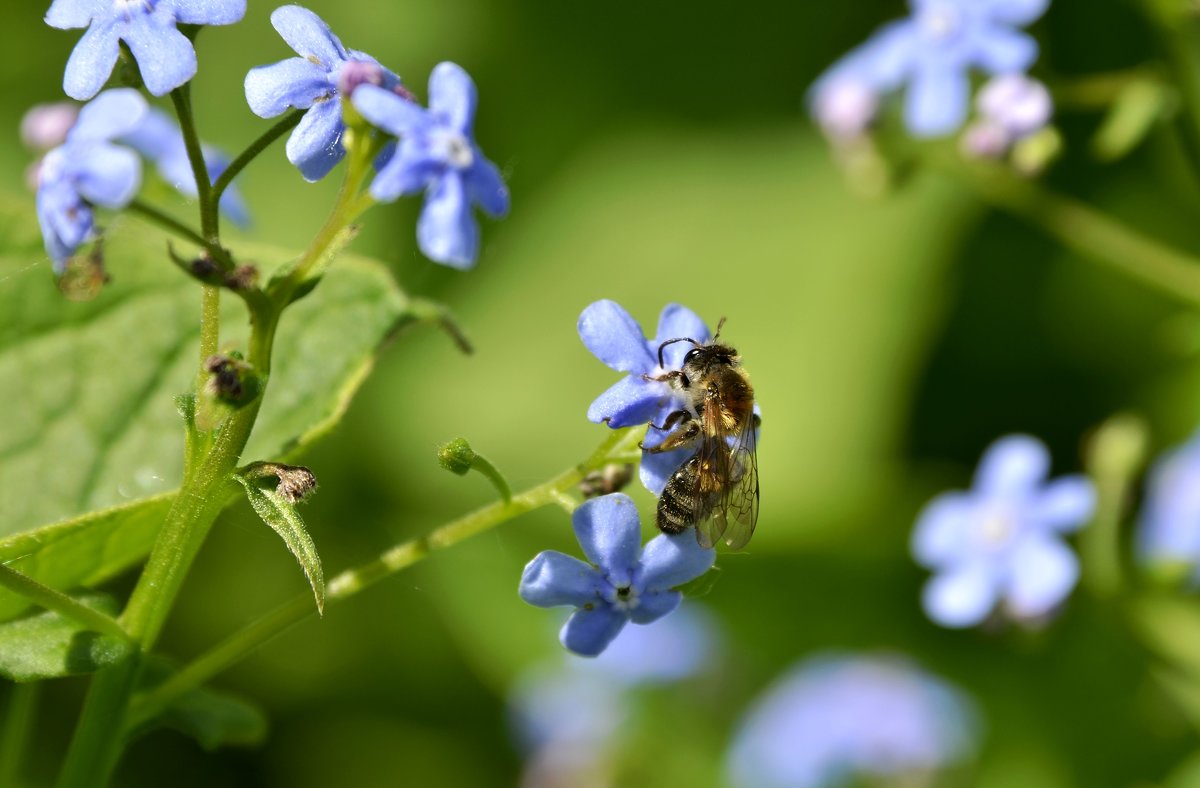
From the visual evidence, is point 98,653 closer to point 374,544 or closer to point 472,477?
point 374,544

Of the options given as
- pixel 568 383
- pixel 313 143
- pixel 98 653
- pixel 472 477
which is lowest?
pixel 98 653

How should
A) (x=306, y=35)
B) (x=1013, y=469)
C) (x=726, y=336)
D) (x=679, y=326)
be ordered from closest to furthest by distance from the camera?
(x=306, y=35) < (x=679, y=326) < (x=1013, y=469) < (x=726, y=336)

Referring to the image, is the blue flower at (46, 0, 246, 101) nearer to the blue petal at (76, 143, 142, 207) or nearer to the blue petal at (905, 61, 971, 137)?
the blue petal at (76, 143, 142, 207)

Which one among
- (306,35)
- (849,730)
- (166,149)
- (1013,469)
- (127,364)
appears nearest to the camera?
(306,35)

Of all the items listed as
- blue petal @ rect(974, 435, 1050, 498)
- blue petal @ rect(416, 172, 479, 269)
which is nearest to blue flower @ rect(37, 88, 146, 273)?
blue petal @ rect(416, 172, 479, 269)

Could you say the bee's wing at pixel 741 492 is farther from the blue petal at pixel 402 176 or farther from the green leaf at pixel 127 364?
the blue petal at pixel 402 176

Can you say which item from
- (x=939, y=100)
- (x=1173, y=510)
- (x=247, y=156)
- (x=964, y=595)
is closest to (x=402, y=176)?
(x=247, y=156)

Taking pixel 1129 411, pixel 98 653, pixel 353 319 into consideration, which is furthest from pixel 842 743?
pixel 98 653

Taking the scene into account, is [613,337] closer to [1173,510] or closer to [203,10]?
[203,10]
